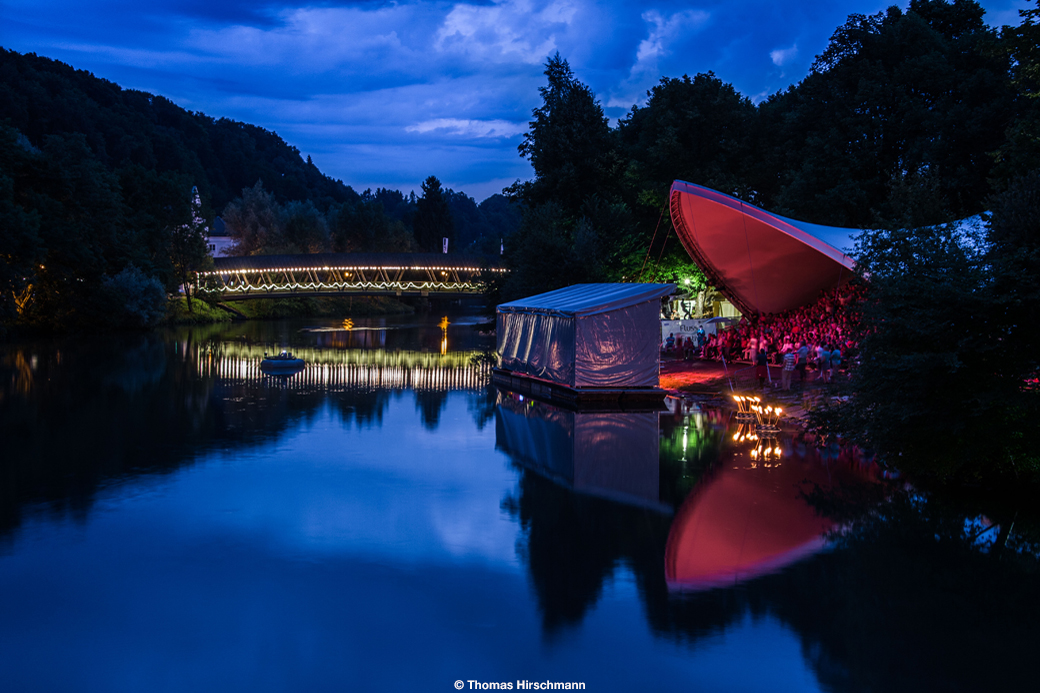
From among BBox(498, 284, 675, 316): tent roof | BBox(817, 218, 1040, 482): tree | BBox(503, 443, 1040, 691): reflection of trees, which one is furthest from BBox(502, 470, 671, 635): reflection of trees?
BBox(498, 284, 675, 316): tent roof

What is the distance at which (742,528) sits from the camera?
9703 millimetres

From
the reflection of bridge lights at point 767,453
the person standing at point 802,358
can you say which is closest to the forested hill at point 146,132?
the person standing at point 802,358

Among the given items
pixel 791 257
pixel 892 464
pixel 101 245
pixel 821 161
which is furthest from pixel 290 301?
pixel 892 464

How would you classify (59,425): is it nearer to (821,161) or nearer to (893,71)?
(821,161)

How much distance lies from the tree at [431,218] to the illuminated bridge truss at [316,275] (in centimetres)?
3876

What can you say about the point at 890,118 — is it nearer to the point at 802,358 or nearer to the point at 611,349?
the point at 802,358

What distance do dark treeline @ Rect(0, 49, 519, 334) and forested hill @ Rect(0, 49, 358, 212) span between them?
10.3 inches

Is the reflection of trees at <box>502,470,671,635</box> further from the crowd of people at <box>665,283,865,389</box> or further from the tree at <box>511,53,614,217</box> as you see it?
the tree at <box>511,53,614,217</box>

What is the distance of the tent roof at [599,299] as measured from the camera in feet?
67.9

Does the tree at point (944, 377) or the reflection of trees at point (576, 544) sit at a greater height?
the tree at point (944, 377)

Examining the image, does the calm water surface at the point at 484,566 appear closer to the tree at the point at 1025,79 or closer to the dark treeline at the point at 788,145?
the tree at the point at 1025,79

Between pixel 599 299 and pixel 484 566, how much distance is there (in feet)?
45.3

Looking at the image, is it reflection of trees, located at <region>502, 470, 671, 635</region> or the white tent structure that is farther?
the white tent structure

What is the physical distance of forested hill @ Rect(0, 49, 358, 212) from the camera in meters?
105
